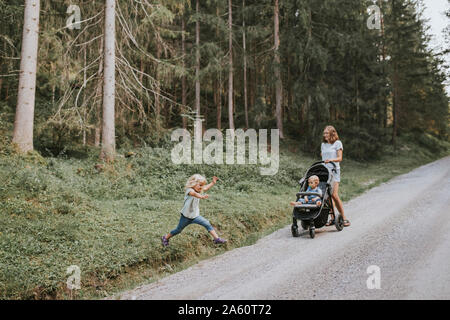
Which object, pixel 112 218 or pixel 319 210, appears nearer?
pixel 319 210

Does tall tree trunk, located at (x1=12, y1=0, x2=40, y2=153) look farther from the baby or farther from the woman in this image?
the woman

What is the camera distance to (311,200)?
6.93 meters

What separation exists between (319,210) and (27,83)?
9.70 meters

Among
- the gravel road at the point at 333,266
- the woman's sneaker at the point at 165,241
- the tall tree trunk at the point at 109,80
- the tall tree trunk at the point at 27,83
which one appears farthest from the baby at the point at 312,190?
the tall tree trunk at the point at 27,83

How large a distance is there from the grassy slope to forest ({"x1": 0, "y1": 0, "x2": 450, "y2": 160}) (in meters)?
2.11

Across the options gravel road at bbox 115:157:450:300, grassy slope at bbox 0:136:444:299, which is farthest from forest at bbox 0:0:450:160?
gravel road at bbox 115:157:450:300

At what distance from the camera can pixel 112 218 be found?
739 cm

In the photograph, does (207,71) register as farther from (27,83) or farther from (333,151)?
(333,151)

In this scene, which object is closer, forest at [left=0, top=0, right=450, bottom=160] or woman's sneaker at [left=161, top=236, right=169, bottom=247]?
woman's sneaker at [left=161, top=236, right=169, bottom=247]

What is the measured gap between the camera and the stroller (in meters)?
6.80

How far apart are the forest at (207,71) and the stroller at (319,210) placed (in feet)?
22.1

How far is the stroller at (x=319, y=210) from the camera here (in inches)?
268

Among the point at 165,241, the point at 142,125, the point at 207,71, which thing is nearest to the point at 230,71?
the point at 207,71

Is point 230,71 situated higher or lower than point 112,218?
higher
